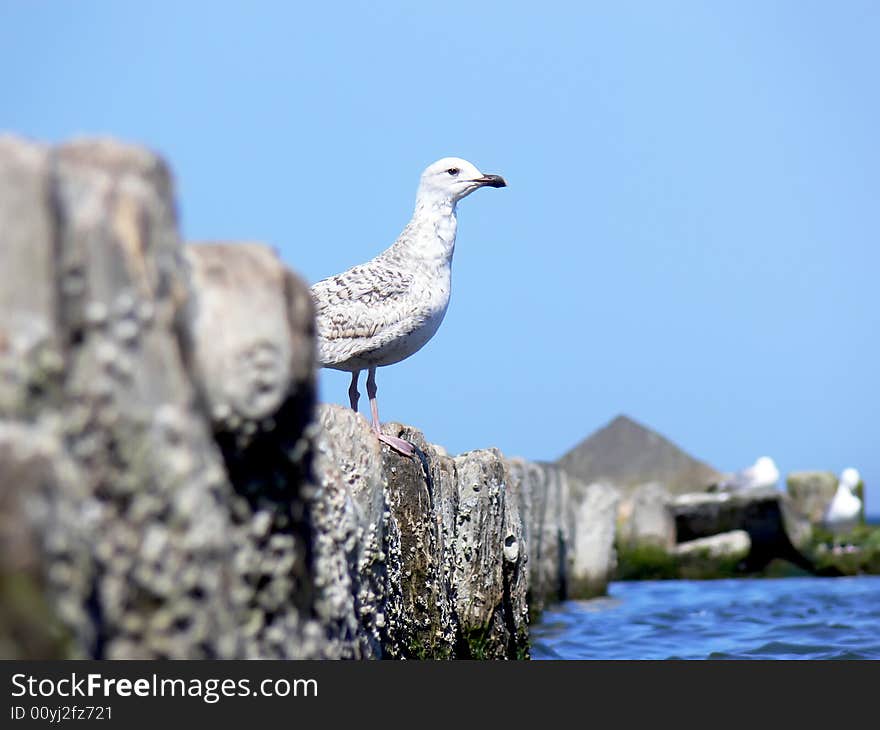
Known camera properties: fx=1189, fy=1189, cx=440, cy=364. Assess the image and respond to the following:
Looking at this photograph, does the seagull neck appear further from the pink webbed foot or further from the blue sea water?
the blue sea water

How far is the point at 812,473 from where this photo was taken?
1088 inches

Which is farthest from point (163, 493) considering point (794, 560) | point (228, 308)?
point (794, 560)

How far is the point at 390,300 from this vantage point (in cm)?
639

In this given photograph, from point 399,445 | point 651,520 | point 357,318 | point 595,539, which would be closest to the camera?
point 399,445

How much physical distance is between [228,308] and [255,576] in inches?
22.9

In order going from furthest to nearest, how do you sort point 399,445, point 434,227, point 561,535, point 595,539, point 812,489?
point 812,489 → point 595,539 → point 561,535 → point 434,227 → point 399,445

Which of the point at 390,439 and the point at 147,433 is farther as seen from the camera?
the point at 390,439

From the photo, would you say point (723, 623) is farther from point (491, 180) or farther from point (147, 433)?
point (147, 433)

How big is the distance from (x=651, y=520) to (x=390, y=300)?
1530cm

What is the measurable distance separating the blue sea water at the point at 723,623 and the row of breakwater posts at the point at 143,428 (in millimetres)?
Result: 6618

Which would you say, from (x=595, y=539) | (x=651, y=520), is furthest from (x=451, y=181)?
(x=651, y=520)

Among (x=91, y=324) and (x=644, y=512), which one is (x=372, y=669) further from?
(x=644, y=512)

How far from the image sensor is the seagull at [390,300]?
6312 mm

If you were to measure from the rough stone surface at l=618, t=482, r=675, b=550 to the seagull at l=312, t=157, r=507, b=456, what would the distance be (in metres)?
14.6
